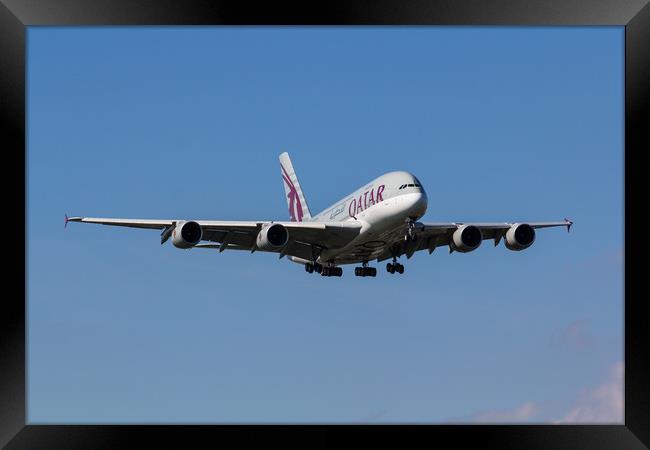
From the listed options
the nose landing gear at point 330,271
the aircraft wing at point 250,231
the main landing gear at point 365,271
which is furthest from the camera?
the main landing gear at point 365,271

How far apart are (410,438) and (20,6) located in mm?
9325

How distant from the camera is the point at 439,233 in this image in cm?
3372

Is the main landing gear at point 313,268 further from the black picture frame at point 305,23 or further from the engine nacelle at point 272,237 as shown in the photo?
the black picture frame at point 305,23

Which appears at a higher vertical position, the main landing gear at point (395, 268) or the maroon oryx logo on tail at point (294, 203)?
the maroon oryx logo on tail at point (294, 203)

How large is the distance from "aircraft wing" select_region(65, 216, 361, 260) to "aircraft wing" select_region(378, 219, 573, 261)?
2421 mm

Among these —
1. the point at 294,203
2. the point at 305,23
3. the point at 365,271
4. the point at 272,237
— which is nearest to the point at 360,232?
the point at 272,237

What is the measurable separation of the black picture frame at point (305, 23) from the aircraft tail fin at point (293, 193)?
1076 inches

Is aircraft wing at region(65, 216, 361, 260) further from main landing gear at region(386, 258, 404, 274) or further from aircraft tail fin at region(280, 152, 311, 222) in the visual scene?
aircraft tail fin at region(280, 152, 311, 222)

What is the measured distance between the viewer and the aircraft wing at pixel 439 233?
3306 centimetres

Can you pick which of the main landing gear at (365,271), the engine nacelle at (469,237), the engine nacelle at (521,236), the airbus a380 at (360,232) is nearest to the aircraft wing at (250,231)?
the airbus a380 at (360,232)

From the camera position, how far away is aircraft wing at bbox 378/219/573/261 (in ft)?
108

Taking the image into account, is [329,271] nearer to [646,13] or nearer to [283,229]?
[283,229]

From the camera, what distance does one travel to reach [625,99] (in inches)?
608

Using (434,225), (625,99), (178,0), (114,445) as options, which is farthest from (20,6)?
(434,225)
